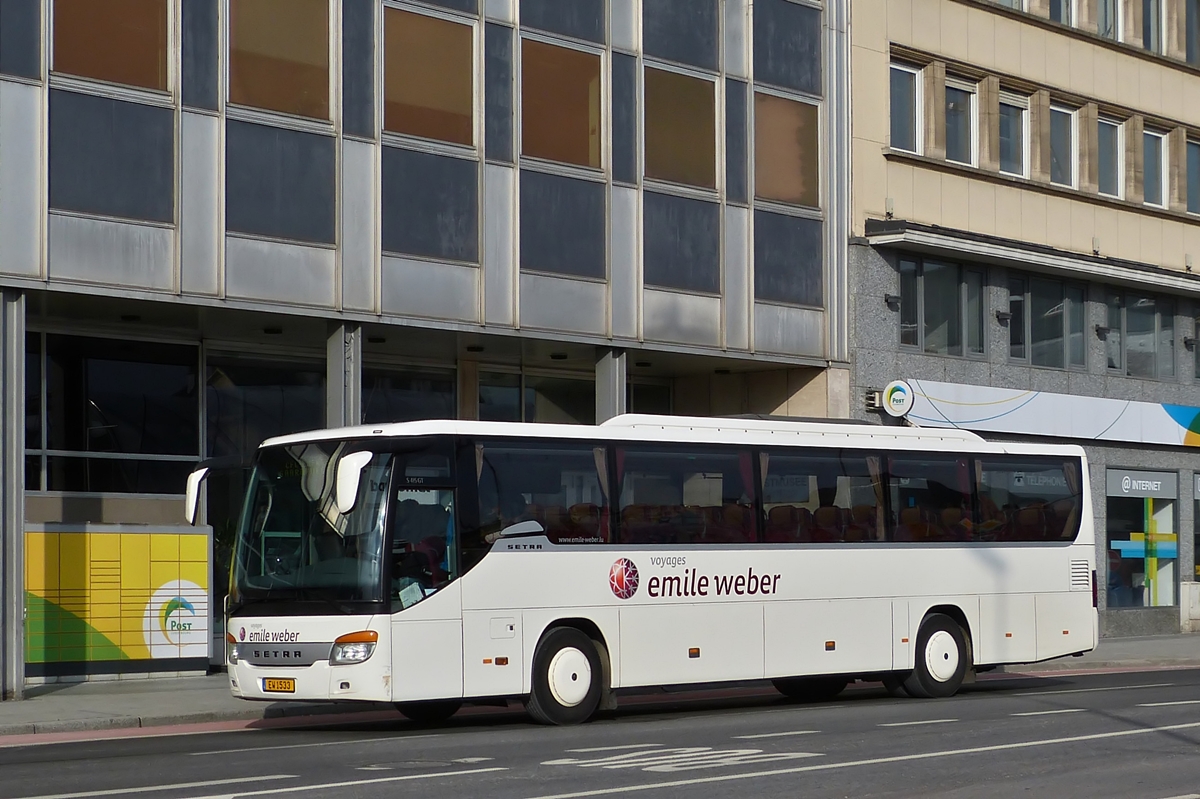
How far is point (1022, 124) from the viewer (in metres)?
33.4

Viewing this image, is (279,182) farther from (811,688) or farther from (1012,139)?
(1012,139)

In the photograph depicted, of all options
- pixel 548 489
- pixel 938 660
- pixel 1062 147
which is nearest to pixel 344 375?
pixel 548 489

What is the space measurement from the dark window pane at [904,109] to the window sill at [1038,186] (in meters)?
0.43

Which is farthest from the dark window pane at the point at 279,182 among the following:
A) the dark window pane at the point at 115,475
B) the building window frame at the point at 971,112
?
the building window frame at the point at 971,112

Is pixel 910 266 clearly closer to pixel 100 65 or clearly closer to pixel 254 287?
pixel 254 287

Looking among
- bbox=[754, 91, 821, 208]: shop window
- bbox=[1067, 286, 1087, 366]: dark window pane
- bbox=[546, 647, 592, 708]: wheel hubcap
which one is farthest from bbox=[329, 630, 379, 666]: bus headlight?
bbox=[1067, 286, 1087, 366]: dark window pane

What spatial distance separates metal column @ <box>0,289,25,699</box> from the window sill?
16.1 meters

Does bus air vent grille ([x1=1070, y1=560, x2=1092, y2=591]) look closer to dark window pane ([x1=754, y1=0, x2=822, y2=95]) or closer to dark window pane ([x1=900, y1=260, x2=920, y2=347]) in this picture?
dark window pane ([x1=900, y1=260, x2=920, y2=347])

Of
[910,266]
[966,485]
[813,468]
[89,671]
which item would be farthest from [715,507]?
[910,266]

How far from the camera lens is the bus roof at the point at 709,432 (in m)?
16.5

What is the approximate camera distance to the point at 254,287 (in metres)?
21.8

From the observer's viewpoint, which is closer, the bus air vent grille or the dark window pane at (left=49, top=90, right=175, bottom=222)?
the dark window pane at (left=49, top=90, right=175, bottom=222)

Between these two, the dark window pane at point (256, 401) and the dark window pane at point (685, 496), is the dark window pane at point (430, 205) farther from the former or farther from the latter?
the dark window pane at point (685, 496)

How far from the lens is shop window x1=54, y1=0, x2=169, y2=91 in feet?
66.5
